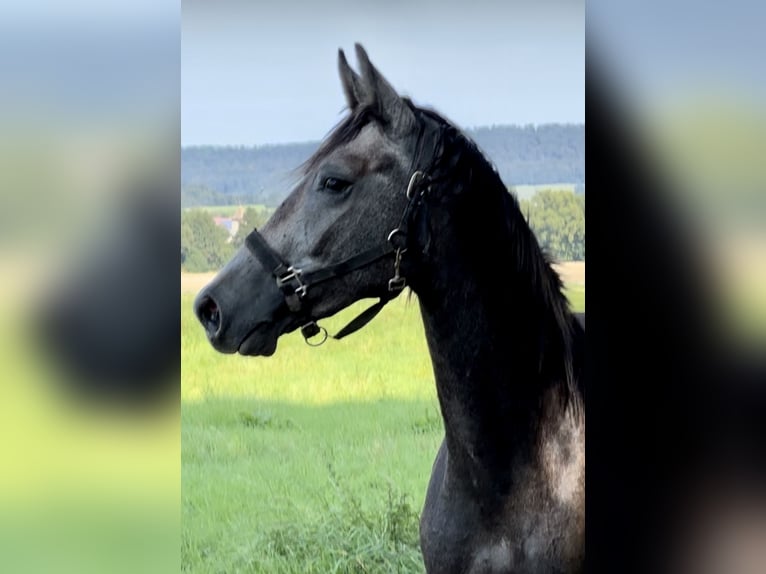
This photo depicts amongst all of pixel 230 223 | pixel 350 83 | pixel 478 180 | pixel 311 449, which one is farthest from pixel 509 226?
pixel 311 449

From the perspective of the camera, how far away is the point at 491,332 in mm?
2416

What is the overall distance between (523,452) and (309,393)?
84 cm

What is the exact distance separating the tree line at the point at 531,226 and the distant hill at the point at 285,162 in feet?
0.17

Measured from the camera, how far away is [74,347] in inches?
79.3

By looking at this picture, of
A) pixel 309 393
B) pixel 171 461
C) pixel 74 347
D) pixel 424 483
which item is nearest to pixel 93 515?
pixel 171 461

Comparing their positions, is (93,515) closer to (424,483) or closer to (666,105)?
(424,483)

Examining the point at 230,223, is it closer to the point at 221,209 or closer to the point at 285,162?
the point at 221,209

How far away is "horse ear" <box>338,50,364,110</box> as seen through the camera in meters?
2.39

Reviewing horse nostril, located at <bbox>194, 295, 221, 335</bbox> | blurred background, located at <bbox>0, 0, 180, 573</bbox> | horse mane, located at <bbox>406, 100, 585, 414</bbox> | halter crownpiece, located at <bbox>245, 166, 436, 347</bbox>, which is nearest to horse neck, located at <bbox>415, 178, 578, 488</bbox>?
horse mane, located at <bbox>406, 100, 585, 414</bbox>

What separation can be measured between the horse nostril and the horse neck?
0.52 metres

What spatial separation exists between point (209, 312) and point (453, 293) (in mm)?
629

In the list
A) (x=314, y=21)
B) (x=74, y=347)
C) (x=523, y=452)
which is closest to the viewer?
(x=74, y=347)

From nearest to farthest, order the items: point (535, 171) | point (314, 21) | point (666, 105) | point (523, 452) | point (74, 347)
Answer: point (74, 347)
point (666, 105)
point (523, 452)
point (314, 21)
point (535, 171)

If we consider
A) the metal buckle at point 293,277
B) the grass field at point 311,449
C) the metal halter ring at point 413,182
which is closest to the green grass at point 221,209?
the grass field at point 311,449
